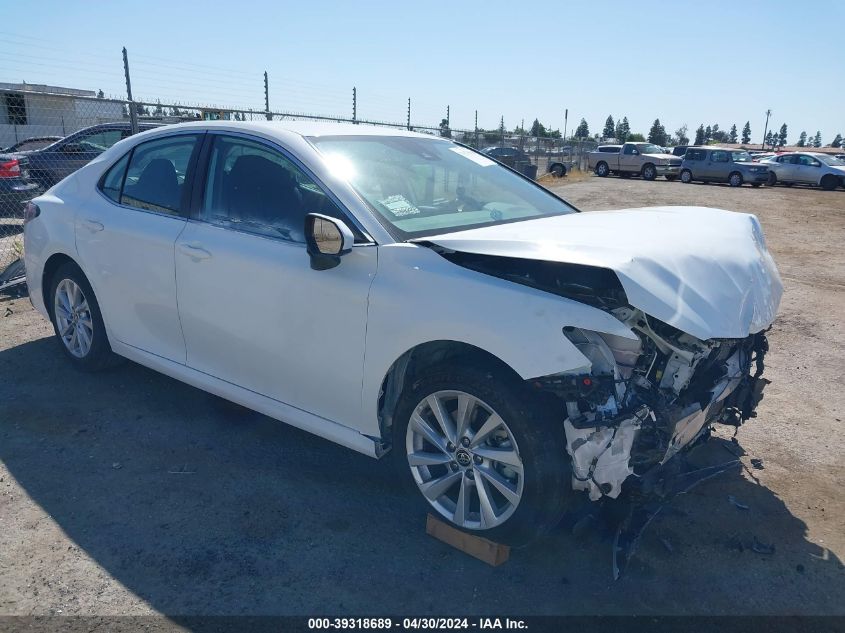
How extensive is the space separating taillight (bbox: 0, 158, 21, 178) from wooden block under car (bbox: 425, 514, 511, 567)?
11655 mm

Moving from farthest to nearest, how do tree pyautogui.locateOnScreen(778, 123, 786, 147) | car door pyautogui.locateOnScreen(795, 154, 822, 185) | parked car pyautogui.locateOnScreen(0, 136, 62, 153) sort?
tree pyautogui.locateOnScreen(778, 123, 786, 147)
car door pyautogui.locateOnScreen(795, 154, 822, 185)
parked car pyautogui.locateOnScreen(0, 136, 62, 153)

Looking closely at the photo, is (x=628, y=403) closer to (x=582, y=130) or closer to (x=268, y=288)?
(x=268, y=288)

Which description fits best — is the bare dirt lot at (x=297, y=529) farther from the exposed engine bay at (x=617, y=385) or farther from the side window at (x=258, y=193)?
the side window at (x=258, y=193)

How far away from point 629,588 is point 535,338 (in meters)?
1.17

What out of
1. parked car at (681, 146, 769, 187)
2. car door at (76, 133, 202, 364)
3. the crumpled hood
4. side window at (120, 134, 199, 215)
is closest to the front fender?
the crumpled hood

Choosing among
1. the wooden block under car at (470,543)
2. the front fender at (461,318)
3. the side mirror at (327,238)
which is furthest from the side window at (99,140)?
the wooden block under car at (470,543)

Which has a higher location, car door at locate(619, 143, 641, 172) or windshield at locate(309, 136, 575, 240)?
windshield at locate(309, 136, 575, 240)

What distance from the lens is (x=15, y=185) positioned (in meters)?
11.8

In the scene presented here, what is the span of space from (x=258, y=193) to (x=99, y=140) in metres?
10.8

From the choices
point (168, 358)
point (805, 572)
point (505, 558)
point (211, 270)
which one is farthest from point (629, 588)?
point (168, 358)

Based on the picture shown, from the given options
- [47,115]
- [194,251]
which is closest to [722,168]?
[47,115]

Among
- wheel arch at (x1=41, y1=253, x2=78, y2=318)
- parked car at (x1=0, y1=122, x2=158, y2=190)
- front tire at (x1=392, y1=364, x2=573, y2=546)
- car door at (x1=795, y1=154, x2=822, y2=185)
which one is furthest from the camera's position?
car door at (x1=795, y1=154, x2=822, y2=185)

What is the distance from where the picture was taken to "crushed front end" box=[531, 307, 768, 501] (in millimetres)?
2695

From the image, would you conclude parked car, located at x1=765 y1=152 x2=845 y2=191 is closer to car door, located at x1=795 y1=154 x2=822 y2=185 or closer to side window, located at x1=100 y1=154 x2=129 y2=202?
car door, located at x1=795 y1=154 x2=822 y2=185
